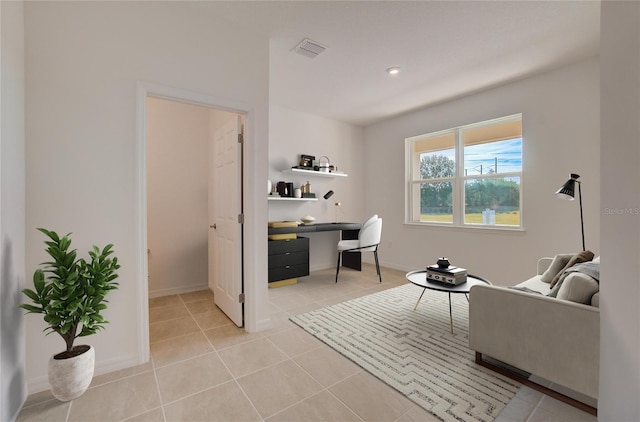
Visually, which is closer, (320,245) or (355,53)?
(355,53)

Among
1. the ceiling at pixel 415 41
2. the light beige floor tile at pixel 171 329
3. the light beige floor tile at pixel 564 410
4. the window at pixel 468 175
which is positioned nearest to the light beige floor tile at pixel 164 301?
the light beige floor tile at pixel 171 329

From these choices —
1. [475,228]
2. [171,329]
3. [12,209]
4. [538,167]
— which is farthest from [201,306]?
[538,167]

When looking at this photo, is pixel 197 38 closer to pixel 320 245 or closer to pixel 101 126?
pixel 101 126

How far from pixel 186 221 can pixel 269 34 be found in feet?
8.11

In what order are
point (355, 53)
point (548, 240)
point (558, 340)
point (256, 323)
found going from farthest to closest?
point (548, 240)
point (355, 53)
point (256, 323)
point (558, 340)

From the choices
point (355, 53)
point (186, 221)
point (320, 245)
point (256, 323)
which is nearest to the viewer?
point (256, 323)

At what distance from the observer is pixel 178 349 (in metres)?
2.16

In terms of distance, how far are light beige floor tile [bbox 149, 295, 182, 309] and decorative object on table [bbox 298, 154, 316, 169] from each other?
2.57 metres

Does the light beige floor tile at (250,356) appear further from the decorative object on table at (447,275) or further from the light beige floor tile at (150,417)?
the decorative object on table at (447,275)

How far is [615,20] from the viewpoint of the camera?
1.31 m

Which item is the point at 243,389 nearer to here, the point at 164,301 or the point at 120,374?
the point at 120,374

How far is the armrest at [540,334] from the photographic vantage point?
4.79 feet

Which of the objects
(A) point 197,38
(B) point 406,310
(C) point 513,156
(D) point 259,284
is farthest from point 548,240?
(A) point 197,38

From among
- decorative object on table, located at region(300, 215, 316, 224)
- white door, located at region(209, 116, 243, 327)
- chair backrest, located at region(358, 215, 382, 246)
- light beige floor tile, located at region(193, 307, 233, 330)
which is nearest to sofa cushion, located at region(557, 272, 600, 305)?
white door, located at region(209, 116, 243, 327)
